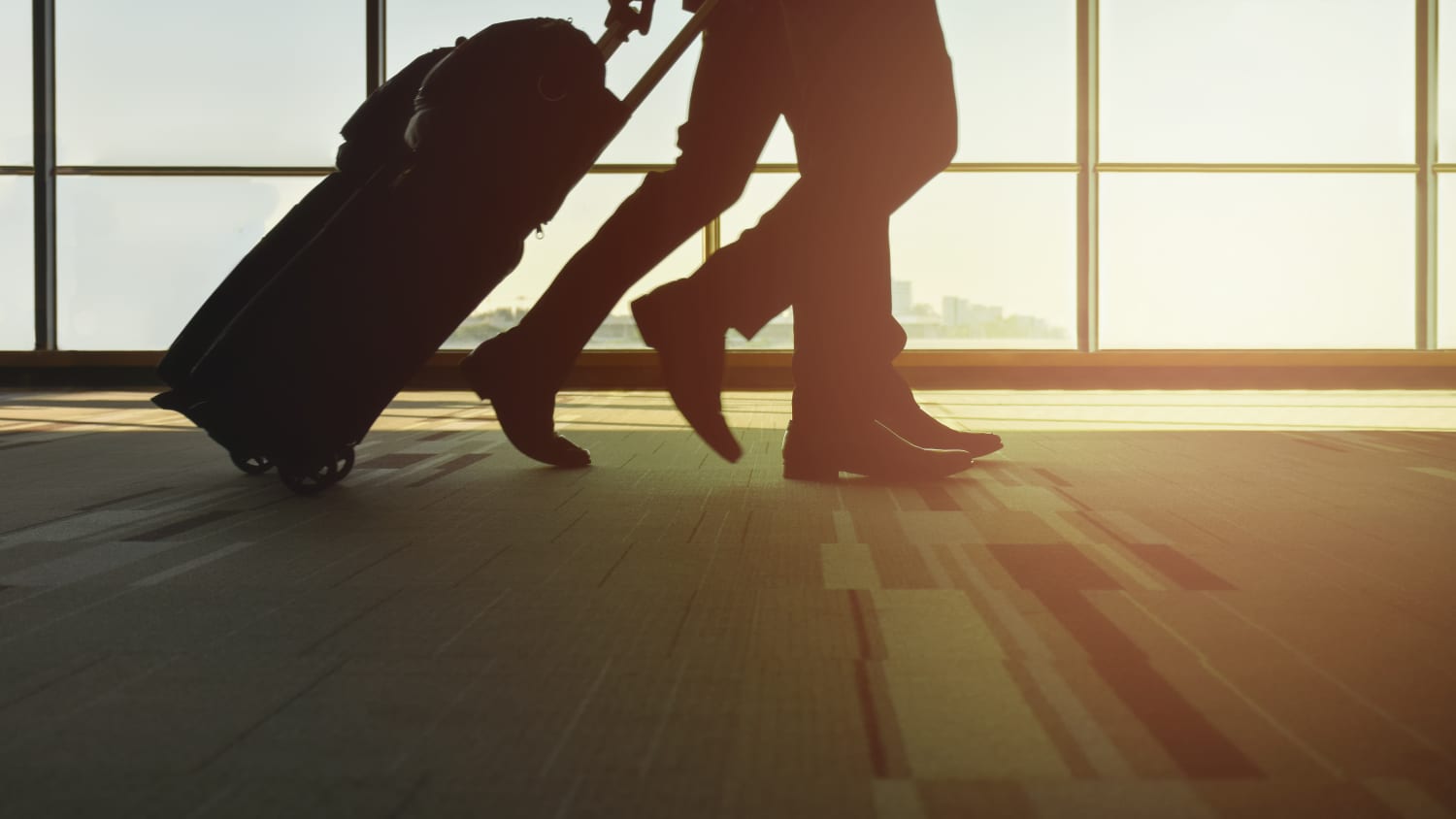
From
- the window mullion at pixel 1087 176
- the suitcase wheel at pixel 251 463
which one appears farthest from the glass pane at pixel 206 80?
the suitcase wheel at pixel 251 463

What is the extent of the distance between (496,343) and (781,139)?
3.65m

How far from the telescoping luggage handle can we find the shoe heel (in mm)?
607

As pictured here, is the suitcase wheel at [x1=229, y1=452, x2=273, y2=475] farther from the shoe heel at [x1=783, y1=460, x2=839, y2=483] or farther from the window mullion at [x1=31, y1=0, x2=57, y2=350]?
the window mullion at [x1=31, y1=0, x2=57, y2=350]

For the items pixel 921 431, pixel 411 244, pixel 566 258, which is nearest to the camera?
pixel 411 244

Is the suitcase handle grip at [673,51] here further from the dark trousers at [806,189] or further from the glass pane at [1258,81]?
the glass pane at [1258,81]

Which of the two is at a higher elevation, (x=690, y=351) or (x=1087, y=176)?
(x=1087, y=176)

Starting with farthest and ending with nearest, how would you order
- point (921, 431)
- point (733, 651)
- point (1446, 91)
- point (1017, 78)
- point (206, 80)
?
1. point (206, 80)
2. point (1017, 78)
3. point (1446, 91)
4. point (921, 431)
5. point (733, 651)

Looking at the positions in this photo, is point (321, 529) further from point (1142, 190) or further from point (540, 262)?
point (1142, 190)

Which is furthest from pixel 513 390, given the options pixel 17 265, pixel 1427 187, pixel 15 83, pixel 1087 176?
pixel 1427 187

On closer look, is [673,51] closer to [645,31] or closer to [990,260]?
[645,31]

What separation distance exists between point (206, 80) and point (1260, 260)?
508cm

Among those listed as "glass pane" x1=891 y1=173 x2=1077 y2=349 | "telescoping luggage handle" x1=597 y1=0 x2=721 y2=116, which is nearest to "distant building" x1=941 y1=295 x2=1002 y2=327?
"glass pane" x1=891 y1=173 x2=1077 y2=349

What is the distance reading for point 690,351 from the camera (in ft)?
5.18

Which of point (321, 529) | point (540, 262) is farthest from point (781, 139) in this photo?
point (321, 529)
